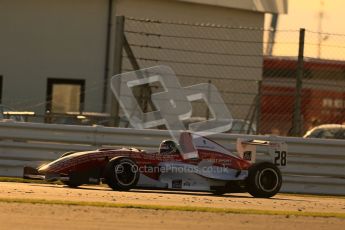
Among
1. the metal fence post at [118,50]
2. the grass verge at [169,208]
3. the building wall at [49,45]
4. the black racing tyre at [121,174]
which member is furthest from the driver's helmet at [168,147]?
the building wall at [49,45]

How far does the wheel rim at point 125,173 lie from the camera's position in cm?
1257

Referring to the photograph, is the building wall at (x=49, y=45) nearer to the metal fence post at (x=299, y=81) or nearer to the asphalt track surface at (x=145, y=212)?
the metal fence post at (x=299, y=81)

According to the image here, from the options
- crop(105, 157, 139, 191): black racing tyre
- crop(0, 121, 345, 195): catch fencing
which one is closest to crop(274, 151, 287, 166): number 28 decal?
crop(0, 121, 345, 195): catch fencing

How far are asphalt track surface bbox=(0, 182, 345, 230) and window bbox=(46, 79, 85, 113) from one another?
14.5 metres

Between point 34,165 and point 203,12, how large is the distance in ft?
44.3

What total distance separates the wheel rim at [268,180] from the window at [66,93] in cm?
1288

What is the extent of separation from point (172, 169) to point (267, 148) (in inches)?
77.2

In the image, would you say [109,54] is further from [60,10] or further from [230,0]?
[230,0]

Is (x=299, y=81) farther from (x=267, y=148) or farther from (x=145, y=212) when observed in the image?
(x=145, y=212)

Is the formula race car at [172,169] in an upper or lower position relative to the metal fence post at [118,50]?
lower

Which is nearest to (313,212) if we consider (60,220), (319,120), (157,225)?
(157,225)

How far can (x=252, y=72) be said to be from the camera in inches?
944

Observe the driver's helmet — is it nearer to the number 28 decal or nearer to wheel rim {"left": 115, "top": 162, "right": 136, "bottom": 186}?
wheel rim {"left": 115, "top": 162, "right": 136, "bottom": 186}

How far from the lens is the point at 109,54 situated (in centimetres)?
2647
